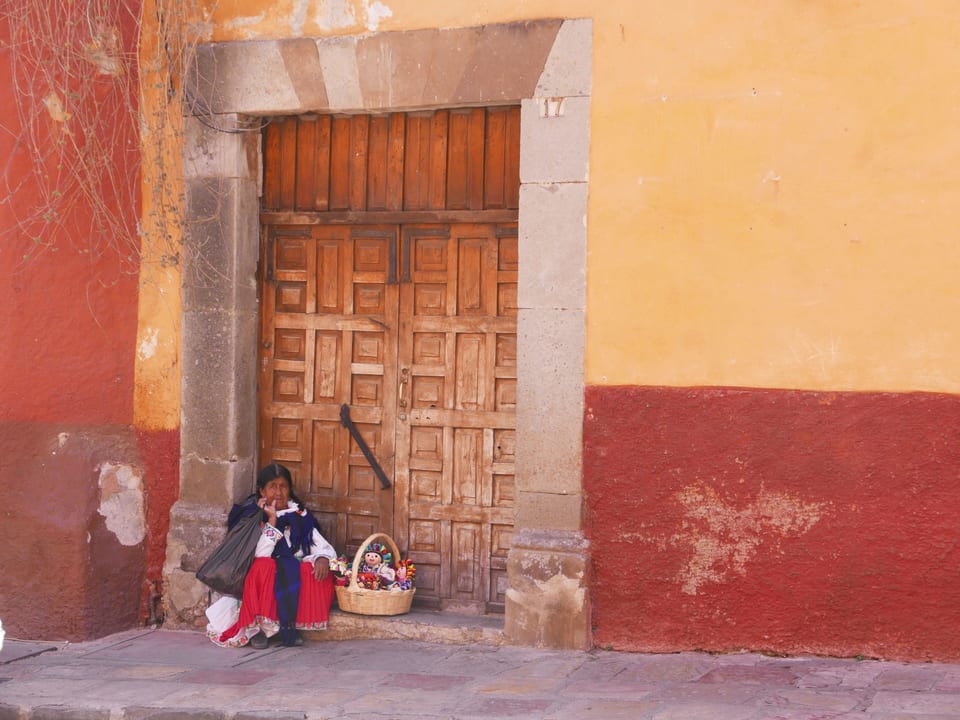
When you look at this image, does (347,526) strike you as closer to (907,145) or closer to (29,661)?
(29,661)

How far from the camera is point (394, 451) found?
261 inches

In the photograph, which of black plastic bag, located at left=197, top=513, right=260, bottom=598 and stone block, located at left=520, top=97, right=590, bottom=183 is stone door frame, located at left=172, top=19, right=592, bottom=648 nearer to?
stone block, located at left=520, top=97, right=590, bottom=183

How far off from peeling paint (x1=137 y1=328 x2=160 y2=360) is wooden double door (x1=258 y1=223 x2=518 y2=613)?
1.91ft

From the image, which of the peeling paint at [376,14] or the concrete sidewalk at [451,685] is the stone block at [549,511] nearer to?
the concrete sidewalk at [451,685]

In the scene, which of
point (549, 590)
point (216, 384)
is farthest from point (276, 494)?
point (549, 590)

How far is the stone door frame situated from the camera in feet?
19.7

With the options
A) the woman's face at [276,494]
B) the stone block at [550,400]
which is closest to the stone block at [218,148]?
the woman's face at [276,494]

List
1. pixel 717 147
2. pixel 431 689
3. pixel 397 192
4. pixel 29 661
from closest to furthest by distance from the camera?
pixel 431 689 < pixel 717 147 < pixel 29 661 < pixel 397 192

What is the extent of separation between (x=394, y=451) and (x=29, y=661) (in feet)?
7.03

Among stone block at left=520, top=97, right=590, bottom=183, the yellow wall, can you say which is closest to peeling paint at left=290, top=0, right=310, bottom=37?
the yellow wall

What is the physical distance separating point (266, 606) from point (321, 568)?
0.34 m

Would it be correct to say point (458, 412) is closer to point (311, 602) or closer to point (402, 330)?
point (402, 330)

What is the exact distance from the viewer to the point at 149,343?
6789 mm

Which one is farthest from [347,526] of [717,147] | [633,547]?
[717,147]
